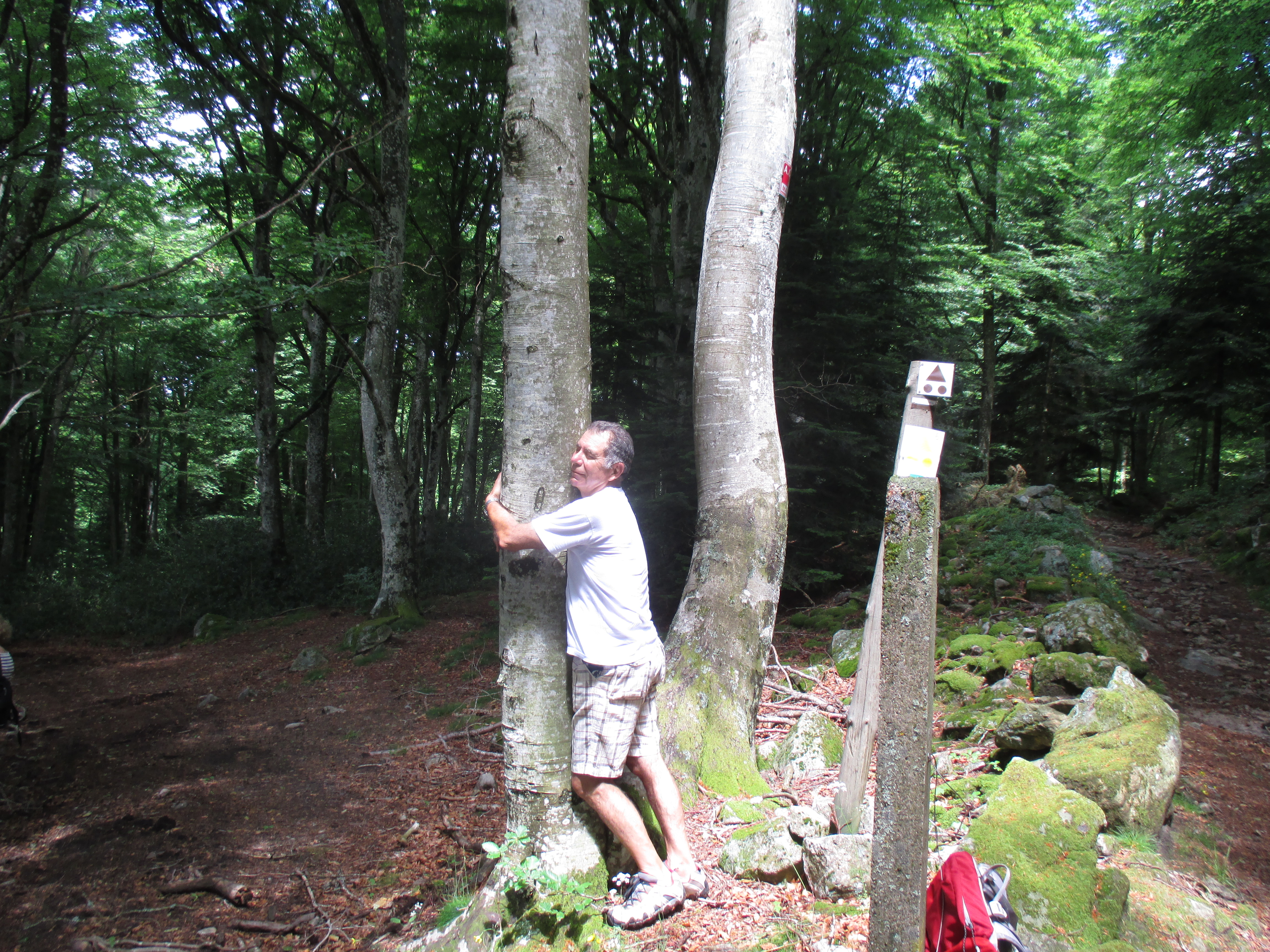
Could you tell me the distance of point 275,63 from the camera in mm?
11625

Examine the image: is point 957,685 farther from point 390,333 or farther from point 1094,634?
point 390,333

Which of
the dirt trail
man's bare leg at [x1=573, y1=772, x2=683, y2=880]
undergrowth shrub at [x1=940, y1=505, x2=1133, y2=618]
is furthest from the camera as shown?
undergrowth shrub at [x1=940, y1=505, x2=1133, y2=618]

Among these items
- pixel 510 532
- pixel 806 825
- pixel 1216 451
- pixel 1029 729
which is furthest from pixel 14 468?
pixel 1216 451

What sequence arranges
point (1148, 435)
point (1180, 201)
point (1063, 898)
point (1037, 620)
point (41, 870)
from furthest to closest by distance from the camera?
point (1148, 435)
point (1180, 201)
point (1037, 620)
point (41, 870)
point (1063, 898)

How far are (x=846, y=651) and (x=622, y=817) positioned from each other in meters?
4.19

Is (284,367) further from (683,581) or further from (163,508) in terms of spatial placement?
(683,581)

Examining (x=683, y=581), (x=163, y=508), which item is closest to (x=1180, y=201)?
(x=683, y=581)

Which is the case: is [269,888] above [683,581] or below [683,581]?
below

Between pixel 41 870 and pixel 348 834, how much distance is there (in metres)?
1.79

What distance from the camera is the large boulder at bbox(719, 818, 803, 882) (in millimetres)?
3098

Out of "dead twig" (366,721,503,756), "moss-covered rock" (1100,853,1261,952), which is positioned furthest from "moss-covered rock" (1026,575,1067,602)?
"dead twig" (366,721,503,756)

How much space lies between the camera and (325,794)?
5.43 metres

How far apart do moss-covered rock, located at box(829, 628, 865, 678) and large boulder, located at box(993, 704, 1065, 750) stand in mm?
1622

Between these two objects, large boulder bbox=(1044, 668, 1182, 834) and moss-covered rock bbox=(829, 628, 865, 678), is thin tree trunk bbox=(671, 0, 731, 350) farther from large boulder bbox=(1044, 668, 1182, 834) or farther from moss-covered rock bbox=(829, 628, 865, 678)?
large boulder bbox=(1044, 668, 1182, 834)
